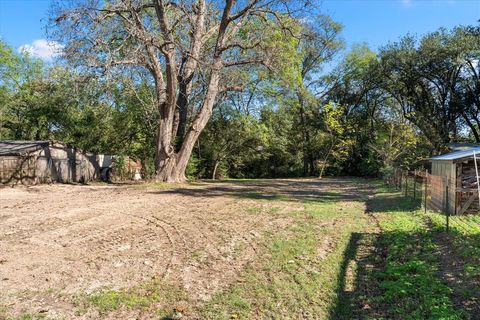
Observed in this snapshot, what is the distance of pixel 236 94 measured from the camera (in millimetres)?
28828

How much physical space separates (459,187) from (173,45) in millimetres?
12592

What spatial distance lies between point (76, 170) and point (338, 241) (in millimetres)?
19007

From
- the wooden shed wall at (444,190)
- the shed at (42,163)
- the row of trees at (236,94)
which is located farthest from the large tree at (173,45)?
the wooden shed wall at (444,190)

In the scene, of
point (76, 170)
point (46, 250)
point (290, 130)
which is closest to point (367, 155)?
point (290, 130)

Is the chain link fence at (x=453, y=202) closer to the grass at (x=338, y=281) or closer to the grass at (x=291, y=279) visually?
the grass at (x=338, y=281)

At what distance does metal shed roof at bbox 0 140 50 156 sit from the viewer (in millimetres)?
19286

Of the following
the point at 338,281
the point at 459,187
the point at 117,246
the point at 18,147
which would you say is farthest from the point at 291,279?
the point at 18,147

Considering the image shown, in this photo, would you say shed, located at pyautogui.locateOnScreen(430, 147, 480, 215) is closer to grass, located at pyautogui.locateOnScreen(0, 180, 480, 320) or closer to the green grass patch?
grass, located at pyautogui.locateOnScreen(0, 180, 480, 320)

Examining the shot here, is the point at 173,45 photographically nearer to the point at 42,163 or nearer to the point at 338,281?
the point at 42,163

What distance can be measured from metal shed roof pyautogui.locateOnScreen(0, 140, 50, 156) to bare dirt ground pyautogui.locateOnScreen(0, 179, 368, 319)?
807cm

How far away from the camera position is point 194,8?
19250 mm

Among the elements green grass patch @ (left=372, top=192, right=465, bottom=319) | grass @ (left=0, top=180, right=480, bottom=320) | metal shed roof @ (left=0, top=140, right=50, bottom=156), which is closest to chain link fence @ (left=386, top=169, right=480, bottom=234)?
grass @ (left=0, top=180, right=480, bottom=320)

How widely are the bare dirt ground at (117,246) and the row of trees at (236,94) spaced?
6918 mm

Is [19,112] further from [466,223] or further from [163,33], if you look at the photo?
[466,223]
